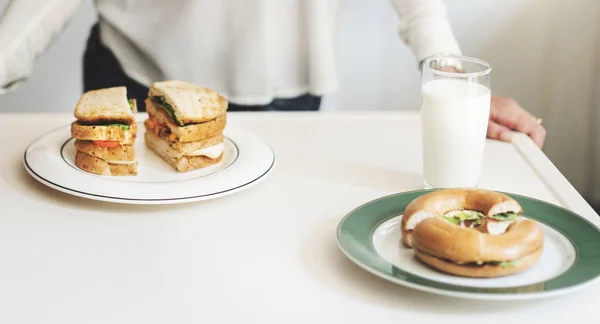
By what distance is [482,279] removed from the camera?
736mm

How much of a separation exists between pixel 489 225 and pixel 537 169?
0.39m

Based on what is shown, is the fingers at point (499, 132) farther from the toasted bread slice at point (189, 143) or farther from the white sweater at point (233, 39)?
the toasted bread slice at point (189, 143)

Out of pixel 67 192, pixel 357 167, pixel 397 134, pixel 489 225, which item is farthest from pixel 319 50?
pixel 489 225

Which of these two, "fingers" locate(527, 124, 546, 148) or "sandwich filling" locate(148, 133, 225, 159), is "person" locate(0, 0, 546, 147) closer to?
"fingers" locate(527, 124, 546, 148)

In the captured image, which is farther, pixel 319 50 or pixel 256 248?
pixel 319 50

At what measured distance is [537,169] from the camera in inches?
44.9

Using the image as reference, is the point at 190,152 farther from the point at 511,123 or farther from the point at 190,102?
the point at 511,123

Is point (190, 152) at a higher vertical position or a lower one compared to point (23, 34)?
lower

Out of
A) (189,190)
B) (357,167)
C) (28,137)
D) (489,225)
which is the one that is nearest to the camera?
(489,225)

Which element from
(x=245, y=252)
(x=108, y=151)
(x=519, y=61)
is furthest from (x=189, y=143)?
(x=519, y=61)

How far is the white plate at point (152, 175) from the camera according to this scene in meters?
0.95

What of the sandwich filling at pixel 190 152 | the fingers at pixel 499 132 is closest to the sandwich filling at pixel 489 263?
the sandwich filling at pixel 190 152

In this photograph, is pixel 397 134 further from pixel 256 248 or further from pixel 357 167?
pixel 256 248

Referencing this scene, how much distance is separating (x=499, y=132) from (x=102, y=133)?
0.67 m
